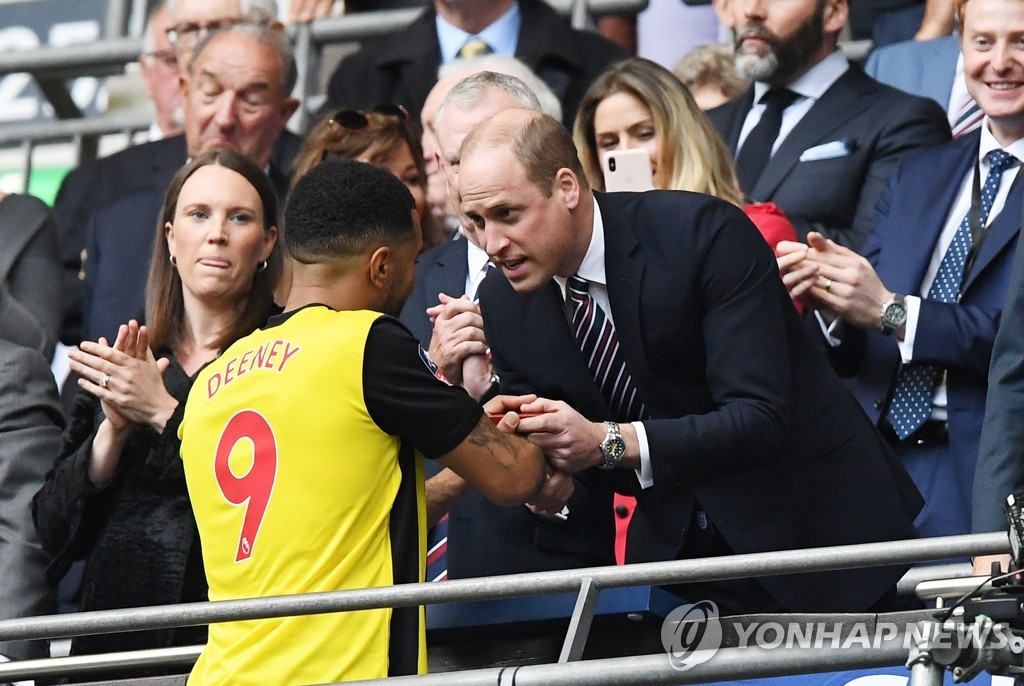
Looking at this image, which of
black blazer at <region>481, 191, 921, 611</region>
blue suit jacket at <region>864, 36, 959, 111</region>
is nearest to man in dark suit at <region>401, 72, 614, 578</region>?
black blazer at <region>481, 191, 921, 611</region>

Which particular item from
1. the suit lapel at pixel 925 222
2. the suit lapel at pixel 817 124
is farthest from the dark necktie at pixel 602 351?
the suit lapel at pixel 817 124

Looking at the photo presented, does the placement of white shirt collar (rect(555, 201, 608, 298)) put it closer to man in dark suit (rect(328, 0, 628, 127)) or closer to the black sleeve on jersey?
the black sleeve on jersey

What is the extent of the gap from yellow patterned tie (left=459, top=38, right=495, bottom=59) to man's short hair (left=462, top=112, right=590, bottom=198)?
8.91 feet

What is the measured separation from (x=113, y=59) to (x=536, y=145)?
478cm

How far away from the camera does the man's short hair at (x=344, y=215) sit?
14.4ft

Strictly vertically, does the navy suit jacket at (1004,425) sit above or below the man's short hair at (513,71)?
below

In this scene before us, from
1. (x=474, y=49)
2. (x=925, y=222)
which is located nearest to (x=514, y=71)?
(x=474, y=49)

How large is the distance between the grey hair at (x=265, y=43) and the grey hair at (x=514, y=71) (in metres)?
0.82

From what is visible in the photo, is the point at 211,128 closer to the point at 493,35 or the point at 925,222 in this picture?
the point at 493,35

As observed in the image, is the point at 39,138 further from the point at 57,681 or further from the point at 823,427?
the point at 823,427

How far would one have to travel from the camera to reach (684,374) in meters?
4.87

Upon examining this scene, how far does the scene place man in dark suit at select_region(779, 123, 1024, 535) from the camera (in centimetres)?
568

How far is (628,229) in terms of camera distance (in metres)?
4.87

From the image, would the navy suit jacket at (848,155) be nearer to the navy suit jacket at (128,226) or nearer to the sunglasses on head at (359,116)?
the sunglasses on head at (359,116)
